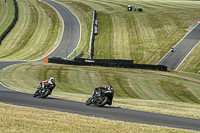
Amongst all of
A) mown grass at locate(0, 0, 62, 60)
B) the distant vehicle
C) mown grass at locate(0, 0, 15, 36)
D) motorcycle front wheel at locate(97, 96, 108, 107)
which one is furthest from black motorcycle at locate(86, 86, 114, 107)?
mown grass at locate(0, 0, 15, 36)

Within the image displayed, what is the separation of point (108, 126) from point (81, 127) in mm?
1152

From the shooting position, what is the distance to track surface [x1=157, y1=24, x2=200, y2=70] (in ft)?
203

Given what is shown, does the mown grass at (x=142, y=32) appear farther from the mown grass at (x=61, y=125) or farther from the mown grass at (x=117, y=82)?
the mown grass at (x=61, y=125)

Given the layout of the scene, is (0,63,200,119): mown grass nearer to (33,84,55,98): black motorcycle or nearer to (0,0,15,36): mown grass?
(33,84,55,98): black motorcycle

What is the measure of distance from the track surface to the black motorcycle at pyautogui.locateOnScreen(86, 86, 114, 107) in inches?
1731

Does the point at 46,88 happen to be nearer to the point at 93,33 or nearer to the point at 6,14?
the point at 93,33

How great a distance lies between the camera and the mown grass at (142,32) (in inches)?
2735

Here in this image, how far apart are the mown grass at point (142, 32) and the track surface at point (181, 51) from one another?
1.50 meters

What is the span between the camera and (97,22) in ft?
302

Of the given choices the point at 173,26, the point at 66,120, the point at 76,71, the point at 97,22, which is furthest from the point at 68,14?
the point at 66,120

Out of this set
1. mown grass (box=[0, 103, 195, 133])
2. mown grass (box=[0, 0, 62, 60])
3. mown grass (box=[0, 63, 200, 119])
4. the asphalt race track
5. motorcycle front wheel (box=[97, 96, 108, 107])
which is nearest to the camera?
mown grass (box=[0, 103, 195, 133])

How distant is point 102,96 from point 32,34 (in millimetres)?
69274

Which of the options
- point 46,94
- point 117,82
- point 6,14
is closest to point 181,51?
point 117,82

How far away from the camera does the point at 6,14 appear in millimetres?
92062
